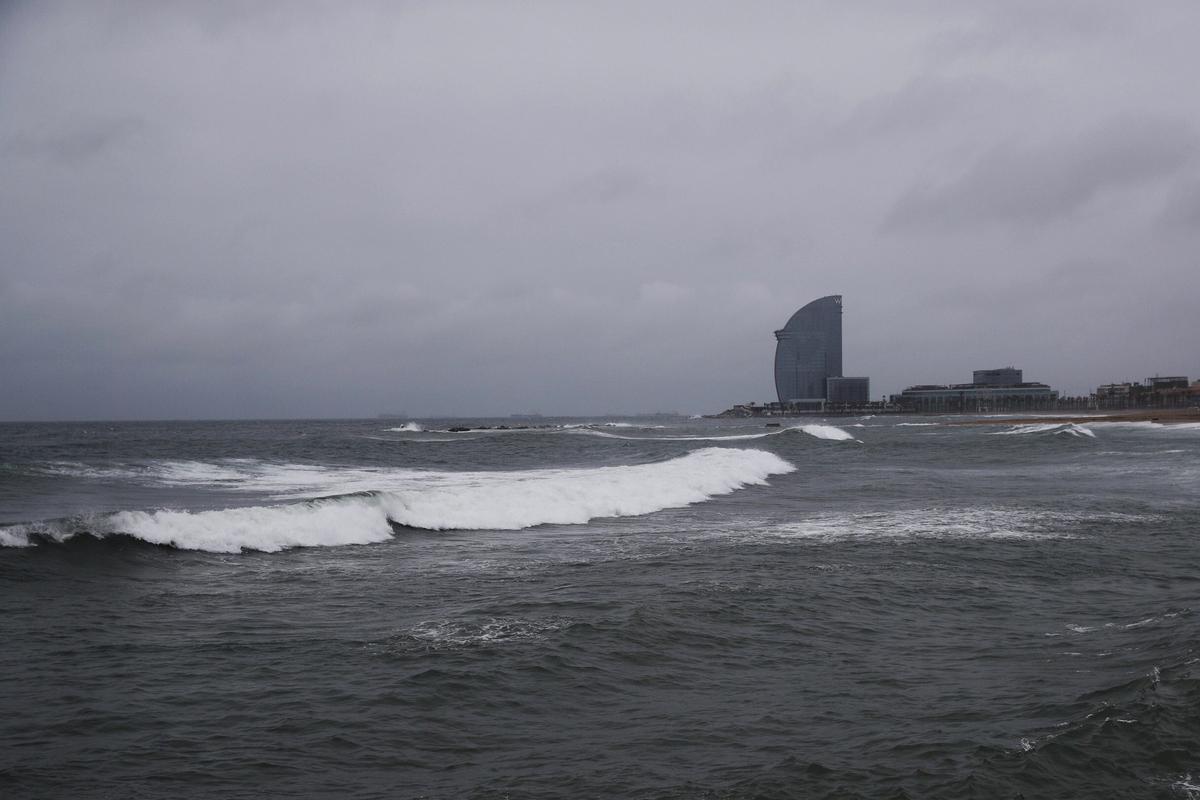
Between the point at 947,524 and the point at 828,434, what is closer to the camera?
the point at 947,524

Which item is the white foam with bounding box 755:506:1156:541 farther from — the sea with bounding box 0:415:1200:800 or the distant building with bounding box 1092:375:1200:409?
the distant building with bounding box 1092:375:1200:409

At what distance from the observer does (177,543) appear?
13.3 metres

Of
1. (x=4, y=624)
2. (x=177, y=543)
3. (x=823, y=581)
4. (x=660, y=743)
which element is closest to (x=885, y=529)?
(x=823, y=581)

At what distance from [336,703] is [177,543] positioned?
834cm

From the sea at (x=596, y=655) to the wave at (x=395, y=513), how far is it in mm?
87

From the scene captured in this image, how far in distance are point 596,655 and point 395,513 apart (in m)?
9.96

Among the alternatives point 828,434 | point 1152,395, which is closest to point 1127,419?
point 828,434

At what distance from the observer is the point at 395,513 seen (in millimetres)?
16688

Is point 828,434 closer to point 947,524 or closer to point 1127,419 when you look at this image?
point 1127,419

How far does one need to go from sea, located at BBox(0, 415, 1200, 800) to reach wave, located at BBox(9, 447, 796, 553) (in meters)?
0.09

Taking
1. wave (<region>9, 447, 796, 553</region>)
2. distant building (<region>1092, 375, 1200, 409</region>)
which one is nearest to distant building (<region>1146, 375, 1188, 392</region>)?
distant building (<region>1092, 375, 1200, 409</region>)

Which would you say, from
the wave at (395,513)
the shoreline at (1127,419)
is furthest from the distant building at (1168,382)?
the wave at (395,513)

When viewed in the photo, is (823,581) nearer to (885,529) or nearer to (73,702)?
(885,529)

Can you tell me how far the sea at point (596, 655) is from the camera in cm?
525
